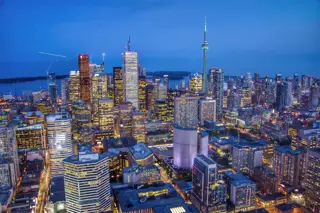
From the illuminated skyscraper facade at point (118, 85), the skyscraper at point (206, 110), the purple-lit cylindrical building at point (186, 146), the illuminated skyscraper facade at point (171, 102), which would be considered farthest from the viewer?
the illuminated skyscraper facade at point (118, 85)

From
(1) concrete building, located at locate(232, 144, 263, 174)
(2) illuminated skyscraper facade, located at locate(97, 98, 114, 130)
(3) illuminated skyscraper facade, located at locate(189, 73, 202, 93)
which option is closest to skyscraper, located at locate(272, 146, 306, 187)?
(1) concrete building, located at locate(232, 144, 263, 174)

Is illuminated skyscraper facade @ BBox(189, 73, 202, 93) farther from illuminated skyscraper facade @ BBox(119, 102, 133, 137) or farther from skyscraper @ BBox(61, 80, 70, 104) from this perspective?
skyscraper @ BBox(61, 80, 70, 104)

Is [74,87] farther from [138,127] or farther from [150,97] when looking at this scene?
[138,127]

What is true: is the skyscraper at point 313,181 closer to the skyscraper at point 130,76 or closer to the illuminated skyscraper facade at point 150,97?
the skyscraper at point 130,76

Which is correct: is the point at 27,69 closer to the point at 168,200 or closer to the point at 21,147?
the point at 21,147

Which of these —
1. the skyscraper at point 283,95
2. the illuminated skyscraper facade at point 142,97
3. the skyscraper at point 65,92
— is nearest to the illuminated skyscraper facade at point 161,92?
the illuminated skyscraper facade at point 142,97

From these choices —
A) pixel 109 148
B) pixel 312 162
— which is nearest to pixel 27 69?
pixel 109 148

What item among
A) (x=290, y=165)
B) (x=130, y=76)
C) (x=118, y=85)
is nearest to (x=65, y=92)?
→ (x=118, y=85)

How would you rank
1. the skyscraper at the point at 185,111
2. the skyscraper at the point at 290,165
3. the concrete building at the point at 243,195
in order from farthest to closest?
the skyscraper at the point at 185,111, the skyscraper at the point at 290,165, the concrete building at the point at 243,195
